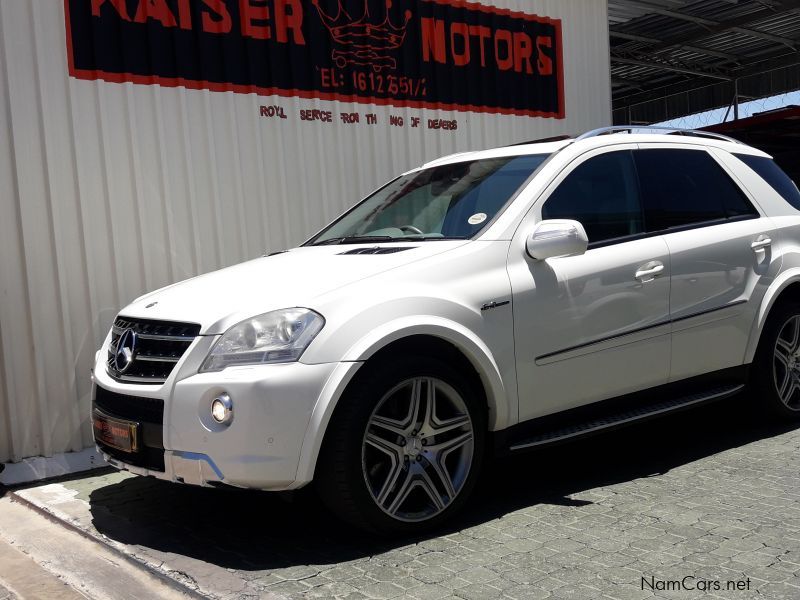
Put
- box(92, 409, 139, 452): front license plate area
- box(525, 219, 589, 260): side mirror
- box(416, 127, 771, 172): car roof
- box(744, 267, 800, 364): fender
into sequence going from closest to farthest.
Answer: box(92, 409, 139, 452): front license plate area → box(525, 219, 589, 260): side mirror → box(416, 127, 771, 172): car roof → box(744, 267, 800, 364): fender

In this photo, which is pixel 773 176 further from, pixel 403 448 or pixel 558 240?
pixel 403 448

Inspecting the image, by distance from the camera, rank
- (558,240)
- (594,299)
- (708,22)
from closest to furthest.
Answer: (558,240) < (594,299) < (708,22)

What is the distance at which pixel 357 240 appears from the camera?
4816 millimetres

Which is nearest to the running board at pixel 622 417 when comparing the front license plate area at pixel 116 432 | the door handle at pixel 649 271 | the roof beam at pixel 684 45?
the door handle at pixel 649 271

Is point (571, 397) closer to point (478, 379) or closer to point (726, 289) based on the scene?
point (478, 379)

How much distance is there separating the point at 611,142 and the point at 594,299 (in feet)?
3.44

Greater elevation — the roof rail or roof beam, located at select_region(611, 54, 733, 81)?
roof beam, located at select_region(611, 54, 733, 81)

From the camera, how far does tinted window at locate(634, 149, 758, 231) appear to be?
491cm

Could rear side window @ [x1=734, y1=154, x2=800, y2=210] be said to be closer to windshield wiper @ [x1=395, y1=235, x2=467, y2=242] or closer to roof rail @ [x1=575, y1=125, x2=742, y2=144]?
roof rail @ [x1=575, y1=125, x2=742, y2=144]

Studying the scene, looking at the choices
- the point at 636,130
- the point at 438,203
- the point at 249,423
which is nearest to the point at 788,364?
the point at 636,130

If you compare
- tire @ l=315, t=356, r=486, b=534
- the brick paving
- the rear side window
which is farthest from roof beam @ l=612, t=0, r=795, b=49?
the brick paving

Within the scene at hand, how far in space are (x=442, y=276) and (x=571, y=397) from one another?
0.96 m

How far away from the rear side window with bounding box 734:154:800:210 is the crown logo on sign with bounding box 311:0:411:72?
3.16 meters

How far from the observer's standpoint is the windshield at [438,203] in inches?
176
